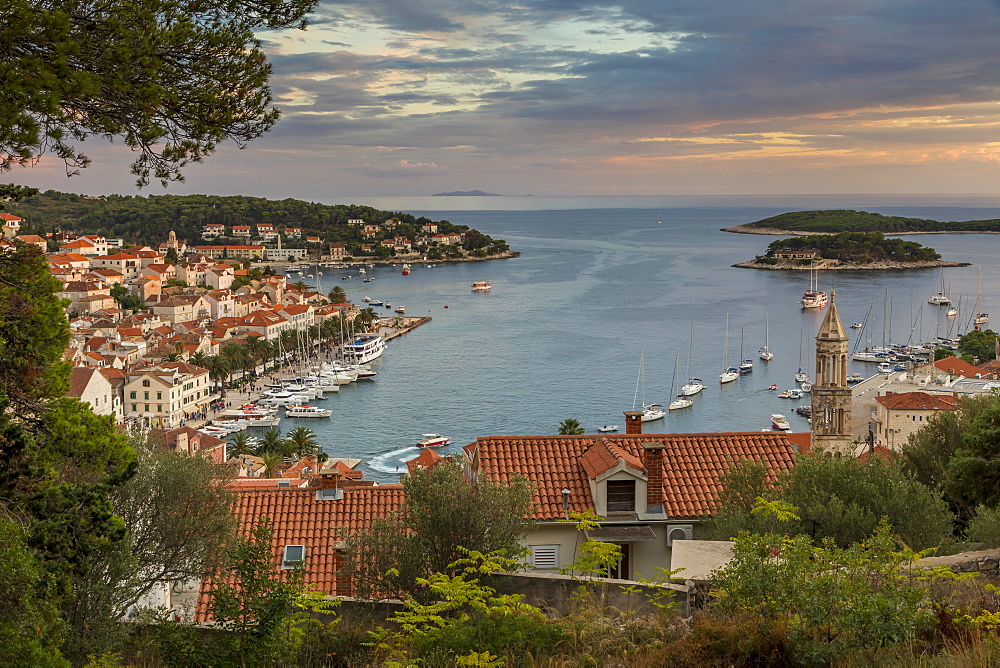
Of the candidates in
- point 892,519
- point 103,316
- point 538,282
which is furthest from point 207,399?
point 538,282

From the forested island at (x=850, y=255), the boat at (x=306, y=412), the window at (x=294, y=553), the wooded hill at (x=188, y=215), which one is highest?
the wooded hill at (x=188, y=215)

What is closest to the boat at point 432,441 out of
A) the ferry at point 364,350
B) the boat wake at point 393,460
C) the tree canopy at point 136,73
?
the boat wake at point 393,460

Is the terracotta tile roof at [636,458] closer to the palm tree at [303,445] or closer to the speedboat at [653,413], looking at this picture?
the palm tree at [303,445]

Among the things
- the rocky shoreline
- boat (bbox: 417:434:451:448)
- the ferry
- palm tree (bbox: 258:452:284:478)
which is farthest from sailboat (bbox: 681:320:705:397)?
the rocky shoreline

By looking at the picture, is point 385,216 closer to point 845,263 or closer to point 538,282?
point 538,282

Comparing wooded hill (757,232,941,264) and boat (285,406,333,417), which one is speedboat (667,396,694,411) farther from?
wooded hill (757,232,941,264)

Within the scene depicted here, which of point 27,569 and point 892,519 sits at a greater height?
point 27,569
